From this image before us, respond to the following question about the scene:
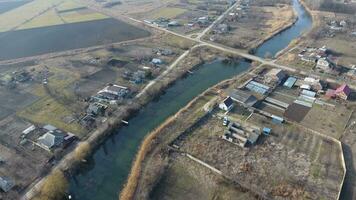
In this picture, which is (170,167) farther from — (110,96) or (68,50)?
(68,50)

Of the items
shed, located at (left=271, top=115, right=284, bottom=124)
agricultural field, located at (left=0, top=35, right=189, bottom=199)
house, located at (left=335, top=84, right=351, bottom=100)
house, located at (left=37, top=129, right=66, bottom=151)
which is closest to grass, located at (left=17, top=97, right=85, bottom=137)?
agricultural field, located at (left=0, top=35, right=189, bottom=199)

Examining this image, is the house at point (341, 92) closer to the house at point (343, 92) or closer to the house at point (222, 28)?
the house at point (343, 92)

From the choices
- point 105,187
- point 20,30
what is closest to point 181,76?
point 105,187

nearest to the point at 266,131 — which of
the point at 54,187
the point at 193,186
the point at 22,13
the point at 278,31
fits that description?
the point at 193,186

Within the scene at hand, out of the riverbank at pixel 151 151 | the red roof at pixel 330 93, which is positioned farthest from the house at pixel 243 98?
the red roof at pixel 330 93

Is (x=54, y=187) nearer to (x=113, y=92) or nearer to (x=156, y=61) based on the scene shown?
(x=113, y=92)
